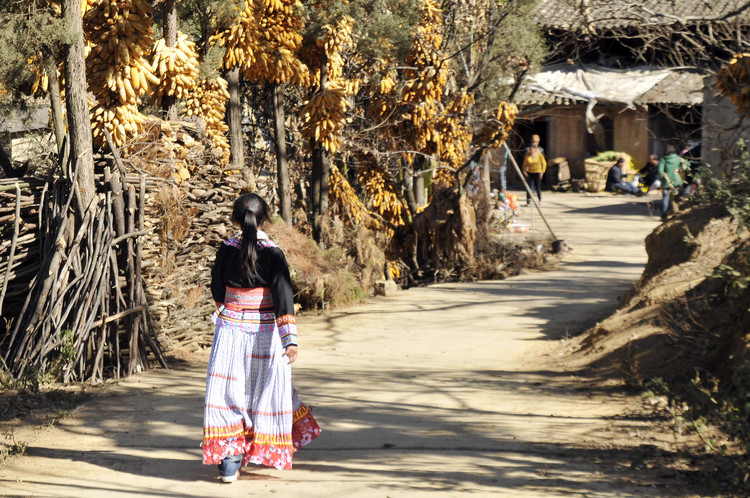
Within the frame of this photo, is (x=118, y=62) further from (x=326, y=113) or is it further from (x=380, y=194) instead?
(x=380, y=194)

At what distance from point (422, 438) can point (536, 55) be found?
12.2 m

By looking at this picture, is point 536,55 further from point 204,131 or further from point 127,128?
point 127,128

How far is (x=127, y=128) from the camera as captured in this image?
8.16 m

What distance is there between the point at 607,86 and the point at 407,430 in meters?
24.7

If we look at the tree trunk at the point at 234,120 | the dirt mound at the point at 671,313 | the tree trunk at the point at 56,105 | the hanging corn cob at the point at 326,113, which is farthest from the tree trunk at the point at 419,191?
the tree trunk at the point at 56,105

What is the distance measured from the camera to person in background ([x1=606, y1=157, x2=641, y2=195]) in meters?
26.9

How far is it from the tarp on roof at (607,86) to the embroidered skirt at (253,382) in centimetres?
2240

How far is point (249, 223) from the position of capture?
5098 millimetres

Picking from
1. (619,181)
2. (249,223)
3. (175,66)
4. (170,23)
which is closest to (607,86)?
(619,181)

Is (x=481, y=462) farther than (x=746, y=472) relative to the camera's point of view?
Yes

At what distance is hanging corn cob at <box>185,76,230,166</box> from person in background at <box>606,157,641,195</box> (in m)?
18.9

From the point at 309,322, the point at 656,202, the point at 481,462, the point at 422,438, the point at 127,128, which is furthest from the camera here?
the point at 656,202

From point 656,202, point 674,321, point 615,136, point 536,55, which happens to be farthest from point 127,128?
point 615,136

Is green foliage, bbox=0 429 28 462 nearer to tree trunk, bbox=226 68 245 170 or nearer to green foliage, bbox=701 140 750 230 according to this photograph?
green foliage, bbox=701 140 750 230
